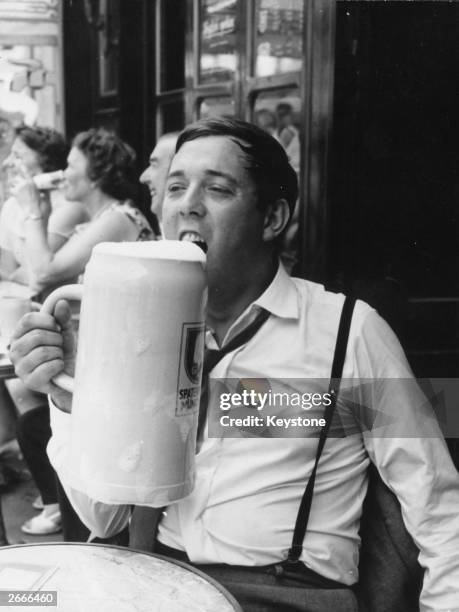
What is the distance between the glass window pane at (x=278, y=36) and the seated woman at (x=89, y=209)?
0.75m

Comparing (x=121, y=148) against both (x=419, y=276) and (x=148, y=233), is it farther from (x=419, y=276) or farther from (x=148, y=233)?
(x=419, y=276)

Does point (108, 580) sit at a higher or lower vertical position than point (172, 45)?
lower

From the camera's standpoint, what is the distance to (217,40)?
8.53 feet

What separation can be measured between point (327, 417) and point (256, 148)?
412 millimetres

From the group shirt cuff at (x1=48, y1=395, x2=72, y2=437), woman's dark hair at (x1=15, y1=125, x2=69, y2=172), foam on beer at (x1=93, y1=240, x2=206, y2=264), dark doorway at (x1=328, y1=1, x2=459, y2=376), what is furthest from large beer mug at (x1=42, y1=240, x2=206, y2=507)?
woman's dark hair at (x1=15, y1=125, x2=69, y2=172)

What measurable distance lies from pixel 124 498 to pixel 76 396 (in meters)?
0.11

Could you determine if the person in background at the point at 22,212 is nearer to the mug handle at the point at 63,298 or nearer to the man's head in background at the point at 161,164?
the man's head in background at the point at 161,164

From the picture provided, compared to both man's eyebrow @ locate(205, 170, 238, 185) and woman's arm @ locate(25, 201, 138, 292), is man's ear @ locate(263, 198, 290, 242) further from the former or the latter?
woman's arm @ locate(25, 201, 138, 292)

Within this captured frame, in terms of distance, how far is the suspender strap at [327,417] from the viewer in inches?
40.7

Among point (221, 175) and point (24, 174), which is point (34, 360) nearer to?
point (221, 175)

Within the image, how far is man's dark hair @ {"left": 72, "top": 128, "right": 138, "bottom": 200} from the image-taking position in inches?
113

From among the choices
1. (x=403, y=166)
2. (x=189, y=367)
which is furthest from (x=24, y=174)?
(x=189, y=367)

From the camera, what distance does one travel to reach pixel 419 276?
1.75 metres

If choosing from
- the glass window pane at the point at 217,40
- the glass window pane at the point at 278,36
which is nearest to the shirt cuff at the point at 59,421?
the glass window pane at the point at 278,36
